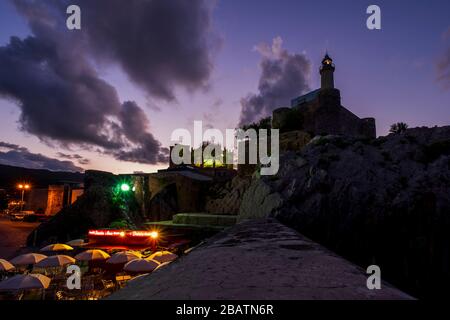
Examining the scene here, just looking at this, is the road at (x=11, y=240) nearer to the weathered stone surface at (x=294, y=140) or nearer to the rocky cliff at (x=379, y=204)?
the rocky cliff at (x=379, y=204)

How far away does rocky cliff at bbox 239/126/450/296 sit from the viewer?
554 cm

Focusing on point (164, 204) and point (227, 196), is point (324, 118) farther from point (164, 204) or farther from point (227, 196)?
point (164, 204)

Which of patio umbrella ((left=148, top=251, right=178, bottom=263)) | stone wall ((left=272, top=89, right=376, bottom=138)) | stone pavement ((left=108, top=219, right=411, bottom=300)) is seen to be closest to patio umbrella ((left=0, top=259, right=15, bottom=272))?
patio umbrella ((left=148, top=251, right=178, bottom=263))

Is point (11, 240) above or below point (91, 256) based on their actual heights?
below

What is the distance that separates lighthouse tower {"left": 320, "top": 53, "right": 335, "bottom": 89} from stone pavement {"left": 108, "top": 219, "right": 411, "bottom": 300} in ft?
125

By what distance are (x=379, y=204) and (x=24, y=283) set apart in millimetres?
10749

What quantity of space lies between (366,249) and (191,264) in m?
4.75

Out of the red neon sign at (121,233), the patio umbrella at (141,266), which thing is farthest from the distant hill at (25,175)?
the patio umbrella at (141,266)

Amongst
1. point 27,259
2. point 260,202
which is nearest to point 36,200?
point 27,259

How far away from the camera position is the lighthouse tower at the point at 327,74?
36.9m

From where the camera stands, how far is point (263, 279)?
6.13 feet

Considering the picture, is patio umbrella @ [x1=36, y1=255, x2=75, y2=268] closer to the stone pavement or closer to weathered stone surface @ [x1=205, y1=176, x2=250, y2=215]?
the stone pavement
